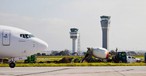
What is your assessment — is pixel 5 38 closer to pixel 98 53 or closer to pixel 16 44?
pixel 16 44

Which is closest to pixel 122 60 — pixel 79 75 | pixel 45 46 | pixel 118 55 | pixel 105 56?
pixel 118 55

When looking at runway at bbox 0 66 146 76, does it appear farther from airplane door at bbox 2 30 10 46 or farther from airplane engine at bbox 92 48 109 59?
airplane engine at bbox 92 48 109 59

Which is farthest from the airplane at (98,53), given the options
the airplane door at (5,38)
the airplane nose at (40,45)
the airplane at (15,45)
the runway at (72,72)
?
the airplane door at (5,38)

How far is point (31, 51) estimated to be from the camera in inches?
1039

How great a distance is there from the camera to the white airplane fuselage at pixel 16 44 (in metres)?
26.1

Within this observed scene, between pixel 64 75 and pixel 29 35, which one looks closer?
pixel 64 75

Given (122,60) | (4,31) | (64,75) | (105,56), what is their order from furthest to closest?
(105,56) < (122,60) < (4,31) < (64,75)

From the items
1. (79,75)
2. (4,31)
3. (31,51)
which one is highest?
(4,31)

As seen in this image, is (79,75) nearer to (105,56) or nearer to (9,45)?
(9,45)

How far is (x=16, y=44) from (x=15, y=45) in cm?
12

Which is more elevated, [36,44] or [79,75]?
[36,44]

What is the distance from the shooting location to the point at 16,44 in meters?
26.4

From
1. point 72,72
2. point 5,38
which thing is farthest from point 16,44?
point 72,72

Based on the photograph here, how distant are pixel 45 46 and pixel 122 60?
2442 centimetres
